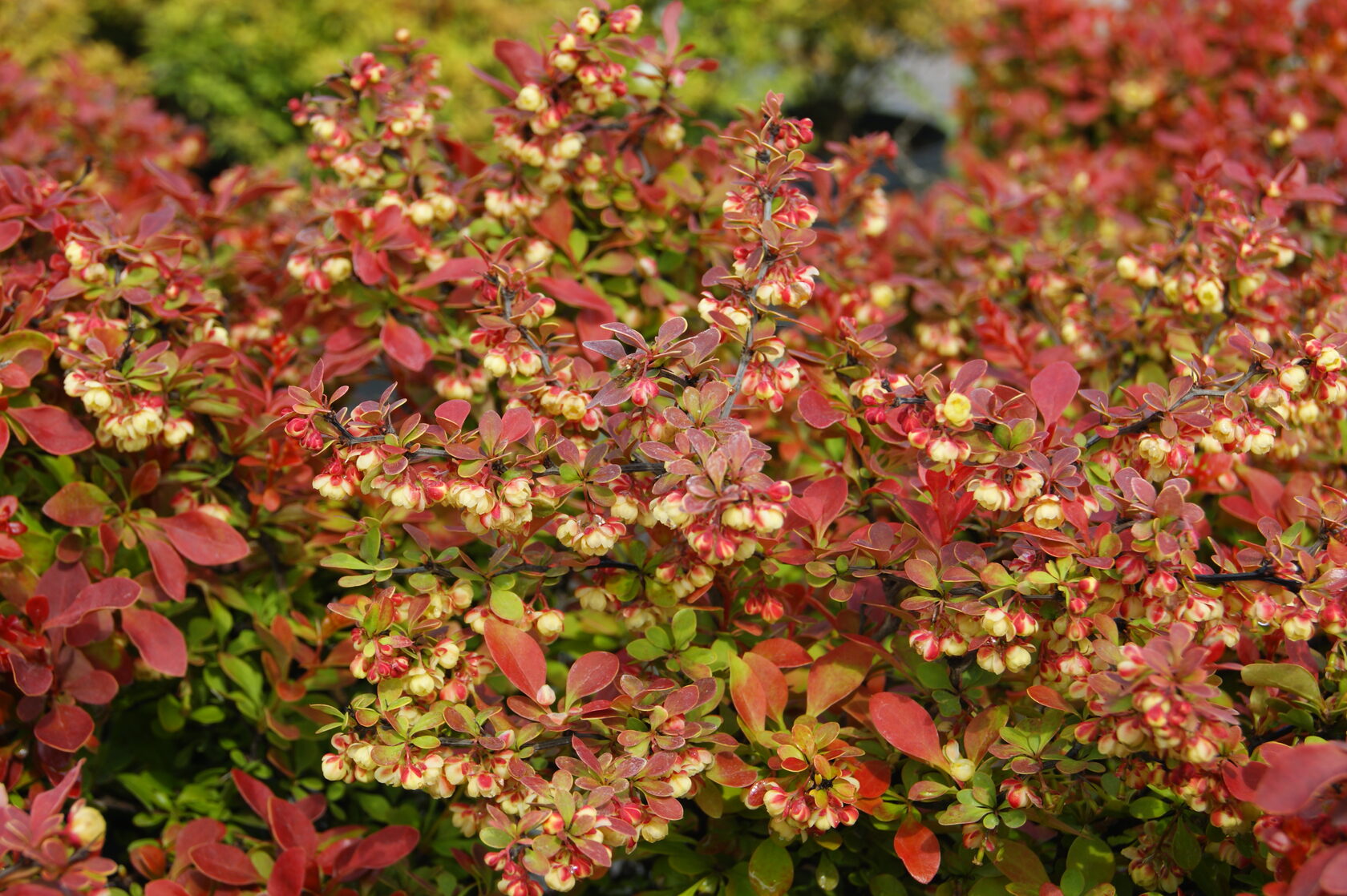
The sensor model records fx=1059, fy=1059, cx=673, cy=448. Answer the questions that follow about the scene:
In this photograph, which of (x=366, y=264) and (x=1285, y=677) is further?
(x=366, y=264)

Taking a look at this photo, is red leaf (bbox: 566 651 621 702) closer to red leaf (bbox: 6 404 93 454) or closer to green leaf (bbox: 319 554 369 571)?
green leaf (bbox: 319 554 369 571)

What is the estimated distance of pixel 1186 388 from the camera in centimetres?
117

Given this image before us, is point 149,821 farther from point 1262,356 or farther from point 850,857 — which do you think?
point 1262,356

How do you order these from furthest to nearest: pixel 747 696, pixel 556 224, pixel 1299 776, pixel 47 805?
pixel 556 224
pixel 747 696
pixel 47 805
pixel 1299 776

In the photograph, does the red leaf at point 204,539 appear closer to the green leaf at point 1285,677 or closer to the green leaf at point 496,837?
the green leaf at point 496,837

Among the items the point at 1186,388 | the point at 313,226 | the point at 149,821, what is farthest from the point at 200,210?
the point at 1186,388

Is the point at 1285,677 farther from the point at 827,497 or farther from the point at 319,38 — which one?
the point at 319,38

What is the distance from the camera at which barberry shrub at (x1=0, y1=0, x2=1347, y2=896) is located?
105 centimetres

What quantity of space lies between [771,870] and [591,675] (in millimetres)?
295

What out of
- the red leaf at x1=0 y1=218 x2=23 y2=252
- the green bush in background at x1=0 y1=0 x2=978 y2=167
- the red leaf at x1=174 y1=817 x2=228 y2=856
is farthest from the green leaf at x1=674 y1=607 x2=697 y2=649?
the green bush in background at x1=0 y1=0 x2=978 y2=167

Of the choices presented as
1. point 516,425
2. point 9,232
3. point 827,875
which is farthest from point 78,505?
point 827,875

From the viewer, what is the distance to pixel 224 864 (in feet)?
4.10

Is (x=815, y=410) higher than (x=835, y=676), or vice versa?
(x=815, y=410)

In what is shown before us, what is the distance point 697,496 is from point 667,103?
82 cm
